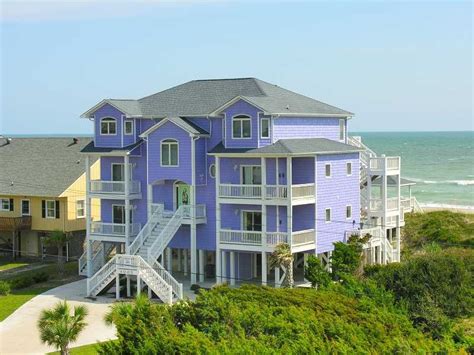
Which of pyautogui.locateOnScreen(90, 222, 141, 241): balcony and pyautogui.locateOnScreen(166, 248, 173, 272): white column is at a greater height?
pyautogui.locateOnScreen(90, 222, 141, 241): balcony

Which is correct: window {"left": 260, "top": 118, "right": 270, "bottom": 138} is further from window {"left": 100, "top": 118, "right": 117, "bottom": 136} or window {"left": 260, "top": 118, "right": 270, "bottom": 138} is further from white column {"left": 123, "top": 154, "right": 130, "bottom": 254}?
window {"left": 100, "top": 118, "right": 117, "bottom": 136}

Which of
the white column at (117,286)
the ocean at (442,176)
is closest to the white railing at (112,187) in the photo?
A: the white column at (117,286)

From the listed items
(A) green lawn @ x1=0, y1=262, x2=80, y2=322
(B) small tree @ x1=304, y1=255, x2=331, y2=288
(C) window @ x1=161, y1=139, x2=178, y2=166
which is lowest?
(A) green lawn @ x1=0, y1=262, x2=80, y2=322

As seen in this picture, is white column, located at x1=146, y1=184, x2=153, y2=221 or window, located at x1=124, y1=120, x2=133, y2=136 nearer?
white column, located at x1=146, y1=184, x2=153, y2=221

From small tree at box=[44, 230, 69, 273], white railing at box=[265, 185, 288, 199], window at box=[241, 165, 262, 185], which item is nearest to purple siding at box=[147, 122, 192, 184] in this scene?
window at box=[241, 165, 262, 185]

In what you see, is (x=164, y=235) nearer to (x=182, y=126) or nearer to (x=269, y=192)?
(x=182, y=126)

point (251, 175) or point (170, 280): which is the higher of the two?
point (251, 175)

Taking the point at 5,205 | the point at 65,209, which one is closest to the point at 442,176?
the point at 5,205
